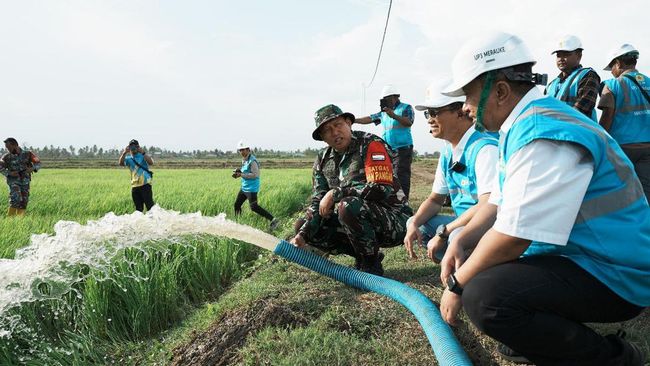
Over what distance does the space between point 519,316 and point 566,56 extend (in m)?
3.05

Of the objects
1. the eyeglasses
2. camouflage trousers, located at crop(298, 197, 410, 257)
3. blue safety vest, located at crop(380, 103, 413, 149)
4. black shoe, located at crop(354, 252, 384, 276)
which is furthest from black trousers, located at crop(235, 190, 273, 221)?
the eyeglasses

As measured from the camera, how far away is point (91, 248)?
11.8ft

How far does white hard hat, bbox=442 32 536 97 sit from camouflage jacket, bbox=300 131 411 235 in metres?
1.69

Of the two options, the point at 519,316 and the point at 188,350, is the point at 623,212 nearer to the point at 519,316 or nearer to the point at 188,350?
→ the point at 519,316

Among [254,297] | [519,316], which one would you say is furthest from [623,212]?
[254,297]

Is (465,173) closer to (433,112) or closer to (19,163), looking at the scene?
(433,112)

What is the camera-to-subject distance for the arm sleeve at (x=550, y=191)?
143 cm

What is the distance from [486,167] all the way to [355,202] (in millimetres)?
1140

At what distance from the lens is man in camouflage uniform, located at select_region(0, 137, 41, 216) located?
8625mm

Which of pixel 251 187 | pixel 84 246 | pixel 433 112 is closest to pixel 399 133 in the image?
pixel 251 187

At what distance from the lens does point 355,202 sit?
3324mm

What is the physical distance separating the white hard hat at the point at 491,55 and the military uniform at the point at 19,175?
368 inches

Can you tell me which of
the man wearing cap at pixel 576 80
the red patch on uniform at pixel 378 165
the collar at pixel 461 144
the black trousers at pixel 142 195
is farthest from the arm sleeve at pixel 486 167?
the black trousers at pixel 142 195

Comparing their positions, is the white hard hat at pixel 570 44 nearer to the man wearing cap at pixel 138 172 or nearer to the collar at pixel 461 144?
the collar at pixel 461 144
